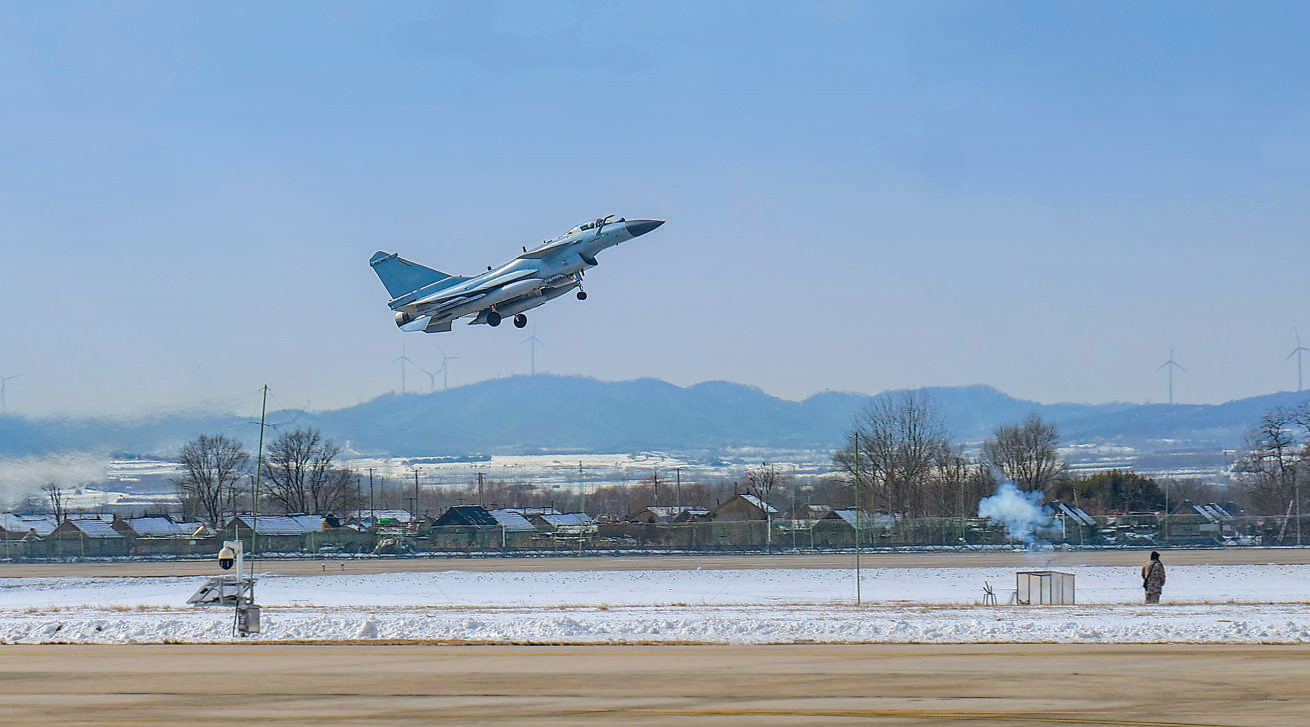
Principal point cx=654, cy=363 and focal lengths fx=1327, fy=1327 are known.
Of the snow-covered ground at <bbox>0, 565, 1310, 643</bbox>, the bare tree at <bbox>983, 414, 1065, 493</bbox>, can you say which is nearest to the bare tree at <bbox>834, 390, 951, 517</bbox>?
the bare tree at <bbox>983, 414, 1065, 493</bbox>

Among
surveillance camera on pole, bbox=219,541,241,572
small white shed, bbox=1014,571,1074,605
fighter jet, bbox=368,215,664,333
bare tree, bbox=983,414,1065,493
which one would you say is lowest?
small white shed, bbox=1014,571,1074,605

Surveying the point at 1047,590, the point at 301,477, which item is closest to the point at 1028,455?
the point at 301,477

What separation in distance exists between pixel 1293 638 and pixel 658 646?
12.3 metres

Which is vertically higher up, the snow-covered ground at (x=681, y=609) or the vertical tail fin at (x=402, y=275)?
the vertical tail fin at (x=402, y=275)

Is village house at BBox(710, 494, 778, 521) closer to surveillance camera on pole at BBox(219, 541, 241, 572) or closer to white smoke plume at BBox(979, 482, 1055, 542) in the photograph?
white smoke plume at BBox(979, 482, 1055, 542)

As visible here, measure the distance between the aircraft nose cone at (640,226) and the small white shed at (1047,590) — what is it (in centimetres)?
1933

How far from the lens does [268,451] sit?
502 ft

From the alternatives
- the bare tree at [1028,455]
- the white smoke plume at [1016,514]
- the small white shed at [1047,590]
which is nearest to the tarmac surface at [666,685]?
the small white shed at [1047,590]

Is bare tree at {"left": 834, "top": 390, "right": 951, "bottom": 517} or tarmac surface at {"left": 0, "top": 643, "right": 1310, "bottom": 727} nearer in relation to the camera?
tarmac surface at {"left": 0, "top": 643, "right": 1310, "bottom": 727}

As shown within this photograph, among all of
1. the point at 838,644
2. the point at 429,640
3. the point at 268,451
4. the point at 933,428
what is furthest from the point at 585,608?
the point at 268,451

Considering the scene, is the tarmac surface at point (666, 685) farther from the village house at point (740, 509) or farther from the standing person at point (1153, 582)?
the village house at point (740, 509)

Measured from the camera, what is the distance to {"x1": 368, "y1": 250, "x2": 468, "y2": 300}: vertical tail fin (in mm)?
52344

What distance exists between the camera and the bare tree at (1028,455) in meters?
130

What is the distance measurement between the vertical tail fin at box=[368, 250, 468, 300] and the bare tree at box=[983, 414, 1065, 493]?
8622cm
